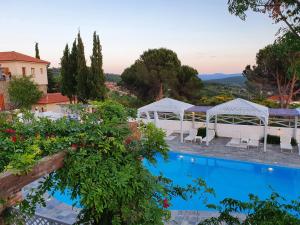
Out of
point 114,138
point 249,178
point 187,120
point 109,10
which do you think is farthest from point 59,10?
point 114,138

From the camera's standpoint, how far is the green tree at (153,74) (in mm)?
30359

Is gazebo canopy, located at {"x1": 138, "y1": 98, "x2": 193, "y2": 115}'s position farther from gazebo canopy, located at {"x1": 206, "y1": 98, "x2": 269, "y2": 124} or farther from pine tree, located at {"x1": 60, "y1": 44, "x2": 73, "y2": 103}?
pine tree, located at {"x1": 60, "y1": 44, "x2": 73, "y2": 103}

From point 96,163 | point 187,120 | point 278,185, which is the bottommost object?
point 278,185

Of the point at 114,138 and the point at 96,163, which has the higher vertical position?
the point at 114,138

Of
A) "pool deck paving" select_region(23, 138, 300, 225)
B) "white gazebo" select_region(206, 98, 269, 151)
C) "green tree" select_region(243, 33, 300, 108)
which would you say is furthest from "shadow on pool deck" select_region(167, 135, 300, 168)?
"green tree" select_region(243, 33, 300, 108)

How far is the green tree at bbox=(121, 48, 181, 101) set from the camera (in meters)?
30.4

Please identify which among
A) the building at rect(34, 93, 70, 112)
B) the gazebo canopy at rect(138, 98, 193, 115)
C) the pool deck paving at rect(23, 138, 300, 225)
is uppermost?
the gazebo canopy at rect(138, 98, 193, 115)

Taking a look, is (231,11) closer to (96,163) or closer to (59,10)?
(96,163)

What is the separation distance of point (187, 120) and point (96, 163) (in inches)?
641

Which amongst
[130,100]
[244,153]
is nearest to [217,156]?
[244,153]

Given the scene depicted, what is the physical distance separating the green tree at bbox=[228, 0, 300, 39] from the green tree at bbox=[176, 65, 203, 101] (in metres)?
25.2

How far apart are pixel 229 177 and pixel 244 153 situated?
237 cm

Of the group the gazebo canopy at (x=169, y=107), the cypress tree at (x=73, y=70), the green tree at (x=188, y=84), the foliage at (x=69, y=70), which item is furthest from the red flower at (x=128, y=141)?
the green tree at (x=188, y=84)

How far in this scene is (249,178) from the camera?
1187 centimetres
